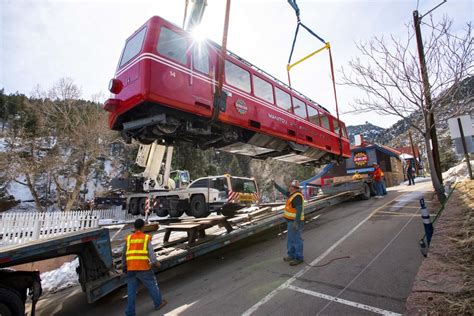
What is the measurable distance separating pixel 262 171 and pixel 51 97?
23846 mm

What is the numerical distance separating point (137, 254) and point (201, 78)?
10.6ft

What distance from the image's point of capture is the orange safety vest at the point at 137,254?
13.5 ft

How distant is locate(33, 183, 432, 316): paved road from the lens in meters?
3.56

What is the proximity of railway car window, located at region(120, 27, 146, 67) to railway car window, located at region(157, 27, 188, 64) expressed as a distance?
35 centimetres

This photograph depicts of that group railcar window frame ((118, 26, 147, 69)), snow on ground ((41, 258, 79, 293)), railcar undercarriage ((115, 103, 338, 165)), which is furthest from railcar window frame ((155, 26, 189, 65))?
snow on ground ((41, 258, 79, 293))

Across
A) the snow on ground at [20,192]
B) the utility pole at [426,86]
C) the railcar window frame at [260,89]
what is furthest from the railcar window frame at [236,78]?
the snow on ground at [20,192]

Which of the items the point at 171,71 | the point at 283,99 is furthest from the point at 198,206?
the point at 171,71

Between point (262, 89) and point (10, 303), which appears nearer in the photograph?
point (10, 303)

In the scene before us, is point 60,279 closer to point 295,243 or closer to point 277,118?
point 295,243

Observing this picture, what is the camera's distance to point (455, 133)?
Result: 28.1 ft

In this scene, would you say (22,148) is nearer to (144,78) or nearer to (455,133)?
(144,78)

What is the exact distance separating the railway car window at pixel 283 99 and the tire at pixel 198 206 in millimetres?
5182

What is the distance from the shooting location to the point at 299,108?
8258 mm

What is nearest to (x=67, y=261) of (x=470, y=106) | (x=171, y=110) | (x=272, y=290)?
(x=171, y=110)
